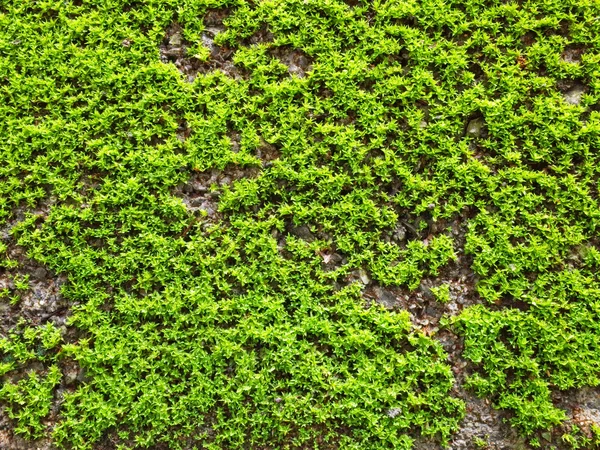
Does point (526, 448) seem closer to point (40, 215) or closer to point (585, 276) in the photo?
point (585, 276)

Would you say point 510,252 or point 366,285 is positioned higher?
point 510,252

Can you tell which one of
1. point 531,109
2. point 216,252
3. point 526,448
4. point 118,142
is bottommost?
point 526,448

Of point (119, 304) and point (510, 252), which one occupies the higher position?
point (510, 252)

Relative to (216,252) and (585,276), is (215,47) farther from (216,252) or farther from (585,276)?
(585,276)

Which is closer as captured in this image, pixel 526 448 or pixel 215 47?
pixel 526 448

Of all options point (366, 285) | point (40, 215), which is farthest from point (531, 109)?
point (40, 215)

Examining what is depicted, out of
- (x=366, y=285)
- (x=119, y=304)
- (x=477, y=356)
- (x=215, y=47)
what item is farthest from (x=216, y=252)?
(x=477, y=356)
